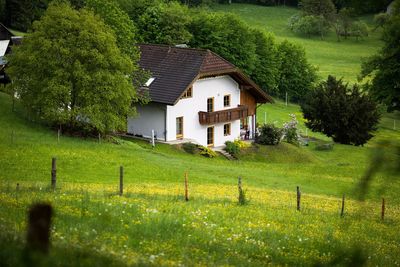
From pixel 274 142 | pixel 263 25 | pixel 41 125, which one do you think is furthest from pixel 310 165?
pixel 263 25

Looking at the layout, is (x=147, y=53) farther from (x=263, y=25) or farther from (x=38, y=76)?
(x=263, y=25)

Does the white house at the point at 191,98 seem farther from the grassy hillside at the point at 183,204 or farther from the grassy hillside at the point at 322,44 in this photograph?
the grassy hillside at the point at 322,44

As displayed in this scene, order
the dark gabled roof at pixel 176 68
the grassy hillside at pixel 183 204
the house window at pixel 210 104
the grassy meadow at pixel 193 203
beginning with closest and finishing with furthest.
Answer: the grassy meadow at pixel 193 203 < the grassy hillside at pixel 183 204 < the dark gabled roof at pixel 176 68 < the house window at pixel 210 104

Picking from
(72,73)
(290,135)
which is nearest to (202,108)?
(290,135)

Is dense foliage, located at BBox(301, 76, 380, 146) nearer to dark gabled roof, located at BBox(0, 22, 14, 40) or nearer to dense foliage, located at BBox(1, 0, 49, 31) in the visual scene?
dark gabled roof, located at BBox(0, 22, 14, 40)

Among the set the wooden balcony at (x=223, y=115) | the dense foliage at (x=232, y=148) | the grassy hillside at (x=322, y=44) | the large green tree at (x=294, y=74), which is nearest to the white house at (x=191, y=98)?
the wooden balcony at (x=223, y=115)

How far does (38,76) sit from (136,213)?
28.5 m

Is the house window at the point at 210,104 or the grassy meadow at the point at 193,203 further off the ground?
the house window at the point at 210,104

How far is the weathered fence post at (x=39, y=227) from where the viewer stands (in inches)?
150

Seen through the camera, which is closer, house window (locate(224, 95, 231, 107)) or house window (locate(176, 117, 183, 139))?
house window (locate(176, 117, 183, 139))

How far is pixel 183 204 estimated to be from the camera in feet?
76.7

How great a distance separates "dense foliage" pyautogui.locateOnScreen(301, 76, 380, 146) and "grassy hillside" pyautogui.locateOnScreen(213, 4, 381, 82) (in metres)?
38.8

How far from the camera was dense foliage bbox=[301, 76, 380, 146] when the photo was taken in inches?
2363

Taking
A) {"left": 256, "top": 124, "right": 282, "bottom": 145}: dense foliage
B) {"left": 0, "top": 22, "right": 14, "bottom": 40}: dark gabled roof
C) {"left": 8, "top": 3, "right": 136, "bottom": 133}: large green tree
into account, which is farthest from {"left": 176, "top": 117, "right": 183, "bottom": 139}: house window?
{"left": 0, "top": 22, "right": 14, "bottom": 40}: dark gabled roof
